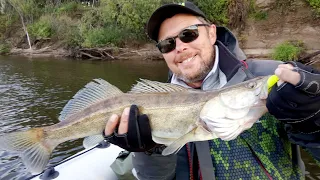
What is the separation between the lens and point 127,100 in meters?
2.63

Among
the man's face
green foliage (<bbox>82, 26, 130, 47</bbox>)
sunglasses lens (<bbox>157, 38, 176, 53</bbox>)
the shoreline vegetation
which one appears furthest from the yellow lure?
green foliage (<bbox>82, 26, 130, 47</bbox>)

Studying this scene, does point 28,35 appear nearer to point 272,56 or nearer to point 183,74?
point 272,56

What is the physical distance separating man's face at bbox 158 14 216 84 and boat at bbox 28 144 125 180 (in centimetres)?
150

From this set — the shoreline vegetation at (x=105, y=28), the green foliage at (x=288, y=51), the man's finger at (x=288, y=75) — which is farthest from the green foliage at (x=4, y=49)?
the man's finger at (x=288, y=75)

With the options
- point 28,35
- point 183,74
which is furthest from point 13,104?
point 28,35

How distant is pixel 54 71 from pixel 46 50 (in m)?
14.8

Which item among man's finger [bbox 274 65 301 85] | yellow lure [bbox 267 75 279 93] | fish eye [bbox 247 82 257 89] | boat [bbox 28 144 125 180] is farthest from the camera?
boat [bbox 28 144 125 180]

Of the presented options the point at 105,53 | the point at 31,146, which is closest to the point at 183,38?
the point at 31,146

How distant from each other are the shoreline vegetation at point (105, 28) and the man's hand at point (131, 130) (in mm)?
21645

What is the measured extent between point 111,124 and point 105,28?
33587mm

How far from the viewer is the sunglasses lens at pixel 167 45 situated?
3.21m

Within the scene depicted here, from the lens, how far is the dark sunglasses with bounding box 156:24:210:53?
316cm

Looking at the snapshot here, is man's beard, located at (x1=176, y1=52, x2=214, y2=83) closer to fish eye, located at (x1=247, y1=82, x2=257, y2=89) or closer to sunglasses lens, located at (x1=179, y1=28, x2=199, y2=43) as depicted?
sunglasses lens, located at (x1=179, y1=28, x2=199, y2=43)

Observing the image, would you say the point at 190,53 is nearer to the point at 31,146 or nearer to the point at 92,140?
the point at 92,140
